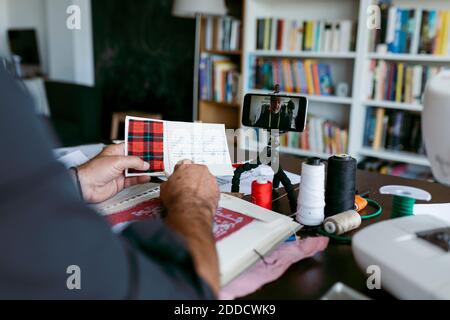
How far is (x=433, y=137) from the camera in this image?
2.31 feet

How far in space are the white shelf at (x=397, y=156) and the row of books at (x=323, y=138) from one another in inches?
5.8

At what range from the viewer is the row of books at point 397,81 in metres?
2.38

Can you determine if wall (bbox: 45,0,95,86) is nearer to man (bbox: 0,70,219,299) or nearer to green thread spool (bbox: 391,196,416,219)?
green thread spool (bbox: 391,196,416,219)

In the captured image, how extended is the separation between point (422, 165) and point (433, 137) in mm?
2082

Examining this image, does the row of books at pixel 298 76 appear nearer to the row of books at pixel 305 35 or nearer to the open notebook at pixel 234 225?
the row of books at pixel 305 35

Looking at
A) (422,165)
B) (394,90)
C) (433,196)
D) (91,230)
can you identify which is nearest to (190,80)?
(394,90)

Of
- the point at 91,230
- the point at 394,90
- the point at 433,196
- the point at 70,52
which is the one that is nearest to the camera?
the point at 91,230

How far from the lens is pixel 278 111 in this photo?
0.97 metres

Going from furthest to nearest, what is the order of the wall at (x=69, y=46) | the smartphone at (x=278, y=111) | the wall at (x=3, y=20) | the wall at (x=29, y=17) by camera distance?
1. the wall at (x=3, y=20)
2. the wall at (x=29, y=17)
3. the wall at (x=69, y=46)
4. the smartphone at (x=278, y=111)

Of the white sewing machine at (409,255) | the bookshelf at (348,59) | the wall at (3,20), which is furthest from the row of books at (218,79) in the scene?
the wall at (3,20)

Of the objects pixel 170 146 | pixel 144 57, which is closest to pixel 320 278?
pixel 170 146

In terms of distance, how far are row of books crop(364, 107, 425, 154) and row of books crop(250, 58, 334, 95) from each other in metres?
0.36

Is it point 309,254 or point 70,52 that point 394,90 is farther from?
point 70,52

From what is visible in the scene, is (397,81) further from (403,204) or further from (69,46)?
(69,46)
